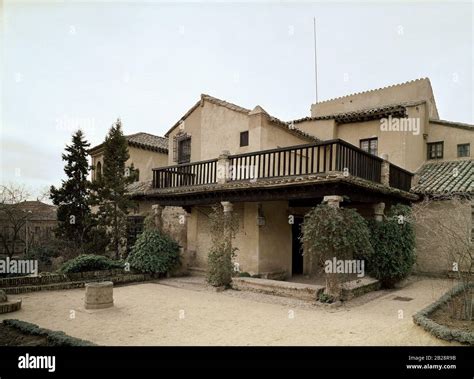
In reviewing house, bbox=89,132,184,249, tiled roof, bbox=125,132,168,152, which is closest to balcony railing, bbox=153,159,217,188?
house, bbox=89,132,184,249

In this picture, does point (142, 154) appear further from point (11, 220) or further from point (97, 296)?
point (97, 296)

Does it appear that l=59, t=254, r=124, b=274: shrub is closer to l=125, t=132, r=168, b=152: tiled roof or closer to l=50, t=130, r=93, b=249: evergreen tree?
l=50, t=130, r=93, b=249: evergreen tree

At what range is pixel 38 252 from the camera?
64.4ft

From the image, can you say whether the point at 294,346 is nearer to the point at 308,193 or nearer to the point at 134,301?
the point at 308,193

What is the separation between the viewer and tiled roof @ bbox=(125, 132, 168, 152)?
21.1 m

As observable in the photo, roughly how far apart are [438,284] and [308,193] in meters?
7.24

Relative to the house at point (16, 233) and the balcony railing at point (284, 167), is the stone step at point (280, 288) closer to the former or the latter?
the balcony railing at point (284, 167)

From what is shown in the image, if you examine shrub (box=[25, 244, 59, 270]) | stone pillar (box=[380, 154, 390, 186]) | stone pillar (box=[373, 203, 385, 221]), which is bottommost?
shrub (box=[25, 244, 59, 270])

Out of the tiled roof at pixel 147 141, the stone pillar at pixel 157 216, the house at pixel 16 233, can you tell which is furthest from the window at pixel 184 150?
the house at pixel 16 233

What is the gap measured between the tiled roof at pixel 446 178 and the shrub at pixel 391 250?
3.33m

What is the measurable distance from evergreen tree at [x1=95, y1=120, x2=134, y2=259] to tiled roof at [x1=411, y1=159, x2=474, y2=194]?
547 inches

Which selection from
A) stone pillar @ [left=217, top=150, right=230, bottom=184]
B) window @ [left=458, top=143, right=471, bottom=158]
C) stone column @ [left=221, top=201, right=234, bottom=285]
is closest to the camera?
stone column @ [left=221, top=201, right=234, bottom=285]

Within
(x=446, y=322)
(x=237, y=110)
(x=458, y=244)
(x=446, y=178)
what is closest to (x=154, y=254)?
(x=237, y=110)
